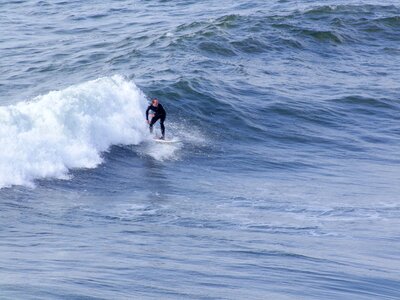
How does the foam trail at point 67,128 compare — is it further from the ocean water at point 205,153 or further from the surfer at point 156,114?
the surfer at point 156,114

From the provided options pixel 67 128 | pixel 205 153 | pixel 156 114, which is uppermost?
pixel 67 128

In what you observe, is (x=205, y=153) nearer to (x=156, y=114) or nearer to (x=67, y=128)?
(x=156, y=114)

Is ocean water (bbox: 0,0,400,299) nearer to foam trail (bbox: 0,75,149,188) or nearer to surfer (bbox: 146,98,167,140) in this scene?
foam trail (bbox: 0,75,149,188)

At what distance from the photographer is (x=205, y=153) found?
90.9 ft

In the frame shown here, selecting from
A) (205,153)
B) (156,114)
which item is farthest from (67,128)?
(205,153)

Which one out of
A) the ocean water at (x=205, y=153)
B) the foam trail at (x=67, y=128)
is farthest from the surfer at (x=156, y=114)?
the foam trail at (x=67, y=128)

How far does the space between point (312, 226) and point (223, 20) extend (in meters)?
23.7

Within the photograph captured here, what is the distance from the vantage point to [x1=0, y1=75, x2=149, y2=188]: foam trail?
2356cm

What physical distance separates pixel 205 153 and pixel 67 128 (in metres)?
3.94

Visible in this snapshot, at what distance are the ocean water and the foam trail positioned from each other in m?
0.05

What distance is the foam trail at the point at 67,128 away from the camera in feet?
77.3

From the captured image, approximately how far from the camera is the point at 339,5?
46938 millimetres

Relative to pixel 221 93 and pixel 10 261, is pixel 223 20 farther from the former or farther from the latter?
pixel 10 261

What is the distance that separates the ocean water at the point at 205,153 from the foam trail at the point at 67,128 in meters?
0.05
